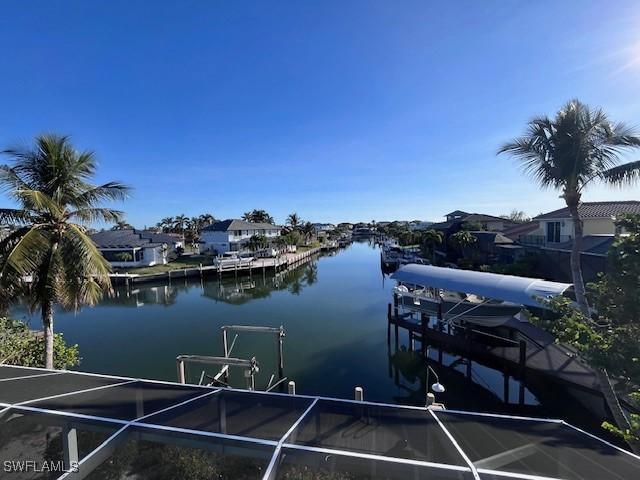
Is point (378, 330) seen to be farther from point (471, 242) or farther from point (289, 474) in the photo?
point (471, 242)

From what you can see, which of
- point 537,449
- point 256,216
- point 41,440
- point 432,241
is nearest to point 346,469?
point 537,449

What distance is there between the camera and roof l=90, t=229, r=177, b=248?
141ft

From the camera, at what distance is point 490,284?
14.3 metres

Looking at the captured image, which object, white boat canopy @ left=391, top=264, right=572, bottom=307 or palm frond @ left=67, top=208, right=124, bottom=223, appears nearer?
palm frond @ left=67, top=208, right=124, bottom=223

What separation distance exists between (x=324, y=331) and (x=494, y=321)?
10000 mm

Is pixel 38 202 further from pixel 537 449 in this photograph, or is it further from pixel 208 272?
pixel 208 272

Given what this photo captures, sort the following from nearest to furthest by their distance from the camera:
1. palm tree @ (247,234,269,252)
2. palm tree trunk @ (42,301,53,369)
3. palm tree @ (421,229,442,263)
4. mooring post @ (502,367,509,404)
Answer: palm tree trunk @ (42,301,53,369)
mooring post @ (502,367,509,404)
palm tree @ (421,229,442,263)
palm tree @ (247,234,269,252)

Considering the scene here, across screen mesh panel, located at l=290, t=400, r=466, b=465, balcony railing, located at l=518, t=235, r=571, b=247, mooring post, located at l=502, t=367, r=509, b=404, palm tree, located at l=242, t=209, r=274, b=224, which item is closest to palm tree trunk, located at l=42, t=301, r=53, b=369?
screen mesh panel, located at l=290, t=400, r=466, b=465

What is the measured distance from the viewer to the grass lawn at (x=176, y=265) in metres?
39.7

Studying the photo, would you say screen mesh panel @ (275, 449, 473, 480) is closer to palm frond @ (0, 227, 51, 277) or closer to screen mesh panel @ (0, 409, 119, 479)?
screen mesh panel @ (0, 409, 119, 479)

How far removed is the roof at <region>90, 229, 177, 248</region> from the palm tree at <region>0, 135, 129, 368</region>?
37983 millimetres

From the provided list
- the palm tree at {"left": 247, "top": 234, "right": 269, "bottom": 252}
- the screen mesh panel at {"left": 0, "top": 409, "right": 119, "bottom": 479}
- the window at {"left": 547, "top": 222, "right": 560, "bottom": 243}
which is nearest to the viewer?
the screen mesh panel at {"left": 0, "top": 409, "right": 119, "bottom": 479}

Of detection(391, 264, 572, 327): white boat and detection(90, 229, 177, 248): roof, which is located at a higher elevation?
detection(90, 229, 177, 248): roof

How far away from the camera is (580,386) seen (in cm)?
1002
